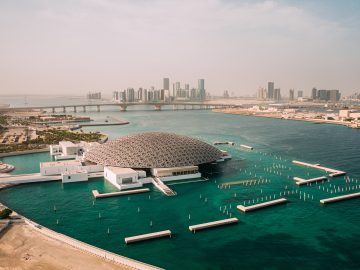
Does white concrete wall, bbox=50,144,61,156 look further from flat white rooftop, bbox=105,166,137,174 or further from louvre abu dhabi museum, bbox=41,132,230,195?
flat white rooftop, bbox=105,166,137,174

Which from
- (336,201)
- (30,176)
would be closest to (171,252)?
(336,201)

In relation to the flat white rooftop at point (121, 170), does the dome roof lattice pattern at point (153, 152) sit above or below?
above

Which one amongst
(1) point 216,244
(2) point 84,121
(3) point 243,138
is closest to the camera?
(1) point 216,244

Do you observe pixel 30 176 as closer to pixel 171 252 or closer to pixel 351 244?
pixel 171 252

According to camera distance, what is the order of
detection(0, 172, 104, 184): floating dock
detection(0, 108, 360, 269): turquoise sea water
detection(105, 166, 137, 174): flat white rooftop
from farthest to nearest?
detection(0, 172, 104, 184): floating dock → detection(105, 166, 137, 174): flat white rooftop → detection(0, 108, 360, 269): turquoise sea water

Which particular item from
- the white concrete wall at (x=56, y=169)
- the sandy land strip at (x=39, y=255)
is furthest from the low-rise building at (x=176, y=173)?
the sandy land strip at (x=39, y=255)

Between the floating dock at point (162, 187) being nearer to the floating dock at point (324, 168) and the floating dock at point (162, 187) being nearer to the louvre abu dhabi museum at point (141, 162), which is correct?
the louvre abu dhabi museum at point (141, 162)

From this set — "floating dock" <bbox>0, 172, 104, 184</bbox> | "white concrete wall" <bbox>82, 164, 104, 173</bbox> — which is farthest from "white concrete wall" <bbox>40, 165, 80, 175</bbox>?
"white concrete wall" <bbox>82, 164, 104, 173</bbox>
